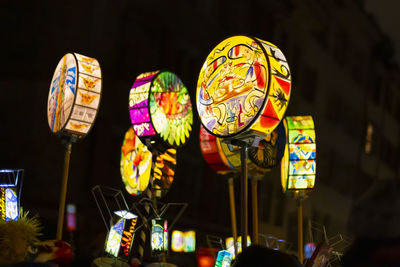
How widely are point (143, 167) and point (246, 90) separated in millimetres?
2460

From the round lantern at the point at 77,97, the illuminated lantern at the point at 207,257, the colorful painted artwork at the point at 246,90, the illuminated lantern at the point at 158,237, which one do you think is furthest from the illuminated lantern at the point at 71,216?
the colorful painted artwork at the point at 246,90

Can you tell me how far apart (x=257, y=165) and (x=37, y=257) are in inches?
105

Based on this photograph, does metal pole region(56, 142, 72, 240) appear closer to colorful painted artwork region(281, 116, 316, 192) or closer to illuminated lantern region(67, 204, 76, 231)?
colorful painted artwork region(281, 116, 316, 192)

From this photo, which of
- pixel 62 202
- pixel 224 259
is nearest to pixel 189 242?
pixel 62 202

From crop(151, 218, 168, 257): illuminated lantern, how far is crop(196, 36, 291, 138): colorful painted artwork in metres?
1.00

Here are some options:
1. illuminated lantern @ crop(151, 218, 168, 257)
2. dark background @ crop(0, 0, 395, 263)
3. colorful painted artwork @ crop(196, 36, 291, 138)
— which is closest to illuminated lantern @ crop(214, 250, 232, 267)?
illuminated lantern @ crop(151, 218, 168, 257)

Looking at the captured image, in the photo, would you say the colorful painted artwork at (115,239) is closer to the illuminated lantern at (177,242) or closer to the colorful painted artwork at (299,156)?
the colorful painted artwork at (299,156)

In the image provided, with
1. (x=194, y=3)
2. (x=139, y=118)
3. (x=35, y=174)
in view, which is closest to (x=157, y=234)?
(x=139, y=118)

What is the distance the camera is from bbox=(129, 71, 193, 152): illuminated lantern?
5.43 metres

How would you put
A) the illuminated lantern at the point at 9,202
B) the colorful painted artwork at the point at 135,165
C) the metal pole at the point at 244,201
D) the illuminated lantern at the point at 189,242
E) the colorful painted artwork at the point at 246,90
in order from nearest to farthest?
1. the metal pole at the point at 244,201
2. the colorful painted artwork at the point at 246,90
3. the illuminated lantern at the point at 9,202
4. the colorful painted artwork at the point at 135,165
5. the illuminated lantern at the point at 189,242

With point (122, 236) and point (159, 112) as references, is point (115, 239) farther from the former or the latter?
point (159, 112)

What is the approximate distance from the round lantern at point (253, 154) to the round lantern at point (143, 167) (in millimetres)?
426

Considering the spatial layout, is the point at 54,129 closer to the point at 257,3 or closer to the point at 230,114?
the point at 230,114

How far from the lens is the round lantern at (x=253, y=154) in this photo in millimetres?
5738
